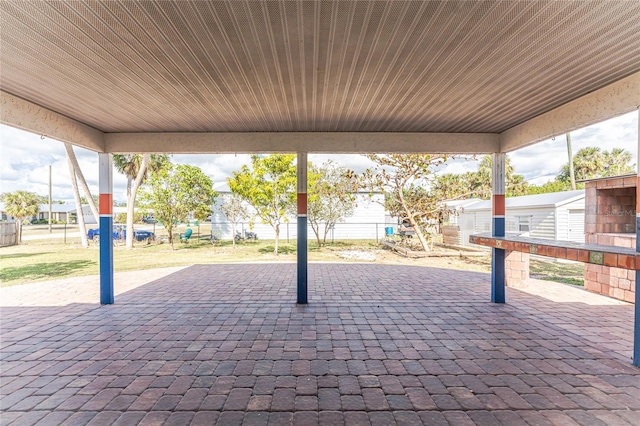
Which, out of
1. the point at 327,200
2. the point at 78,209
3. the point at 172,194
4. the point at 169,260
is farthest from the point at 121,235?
the point at 327,200

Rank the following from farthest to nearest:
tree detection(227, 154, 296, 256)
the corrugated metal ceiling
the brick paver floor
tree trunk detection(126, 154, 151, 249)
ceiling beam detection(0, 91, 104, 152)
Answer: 1. tree trunk detection(126, 154, 151, 249)
2. tree detection(227, 154, 296, 256)
3. ceiling beam detection(0, 91, 104, 152)
4. the brick paver floor
5. the corrugated metal ceiling

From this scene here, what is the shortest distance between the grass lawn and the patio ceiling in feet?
19.5

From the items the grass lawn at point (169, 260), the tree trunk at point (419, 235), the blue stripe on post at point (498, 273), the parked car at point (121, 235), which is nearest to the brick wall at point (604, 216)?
the grass lawn at point (169, 260)

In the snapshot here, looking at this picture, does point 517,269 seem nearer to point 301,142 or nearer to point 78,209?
point 301,142

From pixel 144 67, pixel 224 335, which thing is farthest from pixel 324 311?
pixel 144 67

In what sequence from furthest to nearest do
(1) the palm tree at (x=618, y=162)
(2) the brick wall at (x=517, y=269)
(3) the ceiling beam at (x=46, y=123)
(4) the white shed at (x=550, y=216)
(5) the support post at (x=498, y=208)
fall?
(1) the palm tree at (x=618, y=162) < (4) the white shed at (x=550, y=216) < (2) the brick wall at (x=517, y=269) < (5) the support post at (x=498, y=208) < (3) the ceiling beam at (x=46, y=123)

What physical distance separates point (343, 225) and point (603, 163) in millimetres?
21850

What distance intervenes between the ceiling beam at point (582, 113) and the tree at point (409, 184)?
7196mm

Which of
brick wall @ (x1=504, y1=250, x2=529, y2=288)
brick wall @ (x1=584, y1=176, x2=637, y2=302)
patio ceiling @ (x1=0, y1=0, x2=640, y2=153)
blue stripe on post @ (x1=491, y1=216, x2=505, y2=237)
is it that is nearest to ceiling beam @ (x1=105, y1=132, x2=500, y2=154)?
patio ceiling @ (x1=0, y1=0, x2=640, y2=153)

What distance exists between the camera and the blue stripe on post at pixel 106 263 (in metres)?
6.05

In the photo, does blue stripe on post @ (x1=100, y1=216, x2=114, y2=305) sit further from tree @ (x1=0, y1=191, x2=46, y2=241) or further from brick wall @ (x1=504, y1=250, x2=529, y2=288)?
tree @ (x1=0, y1=191, x2=46, y2=241)

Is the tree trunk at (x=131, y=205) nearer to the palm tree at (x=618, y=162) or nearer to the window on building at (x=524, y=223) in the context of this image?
the window on building at (x=524, y=223)

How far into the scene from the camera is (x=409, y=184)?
13836 mm

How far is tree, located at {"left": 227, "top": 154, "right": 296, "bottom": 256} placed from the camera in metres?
13.0
